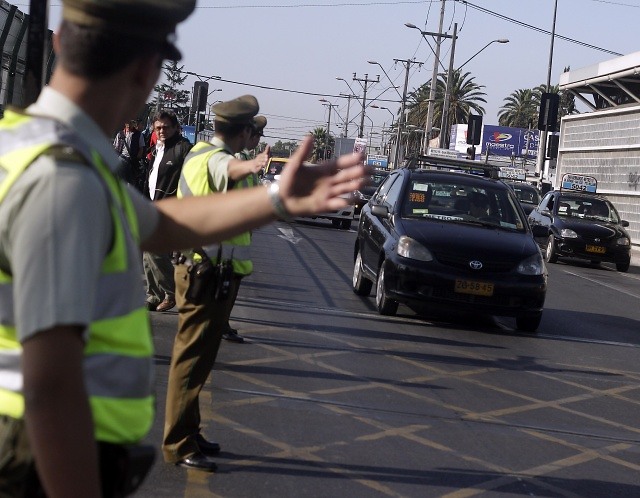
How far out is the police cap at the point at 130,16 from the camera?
210 cm

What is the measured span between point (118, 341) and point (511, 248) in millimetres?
10471

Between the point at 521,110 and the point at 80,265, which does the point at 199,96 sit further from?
the point at 521,110

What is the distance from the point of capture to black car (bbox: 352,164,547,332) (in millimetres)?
12031

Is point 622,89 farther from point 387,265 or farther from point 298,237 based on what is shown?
point 387,265

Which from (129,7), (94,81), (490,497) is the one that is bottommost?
(490,497)

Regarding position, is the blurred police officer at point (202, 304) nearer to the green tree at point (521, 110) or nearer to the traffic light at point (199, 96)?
the traffic light at point (199, 96)

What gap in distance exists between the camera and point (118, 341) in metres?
2.18

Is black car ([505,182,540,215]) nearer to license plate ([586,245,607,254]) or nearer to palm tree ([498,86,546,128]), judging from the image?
license plate ([586,245,607,254])

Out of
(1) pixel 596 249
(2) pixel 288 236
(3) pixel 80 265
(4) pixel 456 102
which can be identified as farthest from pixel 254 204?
(4) pixel 456 102

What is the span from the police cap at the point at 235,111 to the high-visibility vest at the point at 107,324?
4.41 meters

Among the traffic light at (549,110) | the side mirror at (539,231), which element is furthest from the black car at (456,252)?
the traffic light at (549,110)

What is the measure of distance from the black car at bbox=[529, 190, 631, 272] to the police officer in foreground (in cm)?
2267

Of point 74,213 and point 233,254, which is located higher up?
point 74,213

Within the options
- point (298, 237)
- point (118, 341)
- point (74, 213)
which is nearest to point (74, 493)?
point (118, 341)
